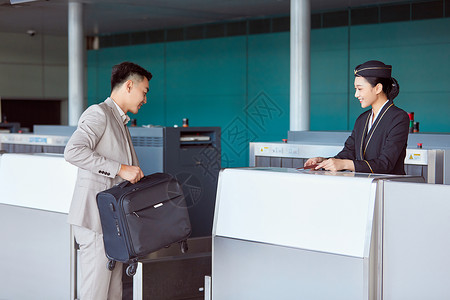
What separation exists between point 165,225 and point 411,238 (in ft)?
4.05

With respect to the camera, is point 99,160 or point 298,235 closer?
point 298,235

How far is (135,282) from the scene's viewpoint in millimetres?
3738

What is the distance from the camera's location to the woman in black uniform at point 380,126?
310 cm

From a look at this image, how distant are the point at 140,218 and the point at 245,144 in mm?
10104

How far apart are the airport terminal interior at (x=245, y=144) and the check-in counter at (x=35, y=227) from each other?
1 centimetres

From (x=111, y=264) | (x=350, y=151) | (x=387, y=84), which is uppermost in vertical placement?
(x=387, y=84)

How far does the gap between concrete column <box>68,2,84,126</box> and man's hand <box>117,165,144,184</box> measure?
7860 millimetres

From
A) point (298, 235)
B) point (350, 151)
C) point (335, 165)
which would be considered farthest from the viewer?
point (350, 151)

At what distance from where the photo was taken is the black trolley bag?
301cm

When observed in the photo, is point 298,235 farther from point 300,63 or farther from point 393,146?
point 300,63

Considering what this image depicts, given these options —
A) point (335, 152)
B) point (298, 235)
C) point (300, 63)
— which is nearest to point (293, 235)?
point (298, 235)

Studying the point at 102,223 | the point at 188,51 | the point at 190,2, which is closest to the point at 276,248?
the point at 102,223

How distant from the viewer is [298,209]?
2.75 m

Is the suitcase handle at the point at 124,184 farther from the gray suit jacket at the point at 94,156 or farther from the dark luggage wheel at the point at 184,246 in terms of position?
the dark luggage wheel at the point at 184,246
